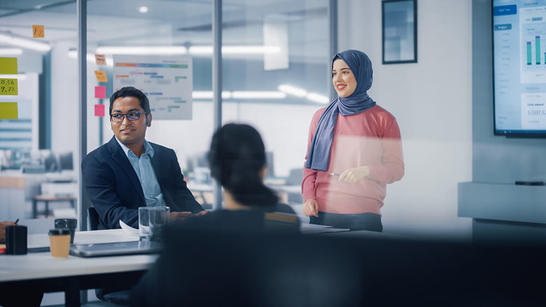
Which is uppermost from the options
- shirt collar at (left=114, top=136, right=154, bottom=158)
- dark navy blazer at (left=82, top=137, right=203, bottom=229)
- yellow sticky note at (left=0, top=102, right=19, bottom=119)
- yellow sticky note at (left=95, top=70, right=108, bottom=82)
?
yellow sticky note at (left=95, top=70, right=108, bottom=82)

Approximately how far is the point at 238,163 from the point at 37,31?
2.86 meters

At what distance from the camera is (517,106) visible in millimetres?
3850

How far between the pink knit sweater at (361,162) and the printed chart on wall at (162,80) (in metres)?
1.40

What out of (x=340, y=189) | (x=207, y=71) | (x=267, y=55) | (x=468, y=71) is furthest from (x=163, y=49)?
(x=468, y=71)

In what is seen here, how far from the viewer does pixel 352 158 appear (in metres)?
3.24

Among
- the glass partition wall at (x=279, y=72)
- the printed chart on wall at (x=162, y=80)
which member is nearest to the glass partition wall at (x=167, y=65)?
the printed chart on wall at (x=162, y=80)

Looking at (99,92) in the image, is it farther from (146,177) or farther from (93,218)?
(93,218)

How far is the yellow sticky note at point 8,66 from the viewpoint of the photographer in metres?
3.82

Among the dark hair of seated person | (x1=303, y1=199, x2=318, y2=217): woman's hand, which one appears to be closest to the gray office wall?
(x1=303, y1=199, x2=318, y2=217): woman's hand

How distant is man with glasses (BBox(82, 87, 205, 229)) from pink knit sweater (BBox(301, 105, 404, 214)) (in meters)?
0.66

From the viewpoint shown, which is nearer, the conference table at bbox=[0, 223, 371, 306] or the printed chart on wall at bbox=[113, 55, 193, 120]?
the conference table at bbox=[0, 223, 371, 306]

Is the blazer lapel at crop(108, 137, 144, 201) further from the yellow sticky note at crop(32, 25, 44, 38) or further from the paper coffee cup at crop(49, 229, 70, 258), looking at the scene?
the yellow sticky note at crop(32, 25, 44, 38)

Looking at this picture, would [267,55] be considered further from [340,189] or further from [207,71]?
[340,189]

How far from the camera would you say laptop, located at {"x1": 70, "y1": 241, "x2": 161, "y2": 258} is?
6.89 feet
